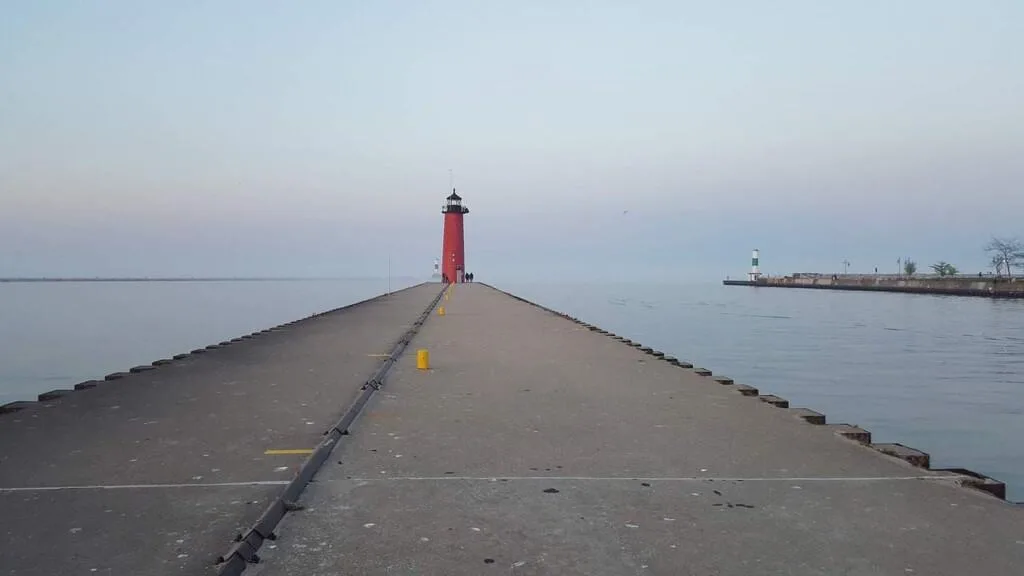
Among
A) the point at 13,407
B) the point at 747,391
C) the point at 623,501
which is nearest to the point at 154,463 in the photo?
the point at 623,501

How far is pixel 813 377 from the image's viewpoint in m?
19.8

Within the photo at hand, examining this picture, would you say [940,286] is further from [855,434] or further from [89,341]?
[855,434]

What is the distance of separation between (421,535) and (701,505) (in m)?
1.91

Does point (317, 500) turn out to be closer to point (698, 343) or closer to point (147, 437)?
point (147, 437)

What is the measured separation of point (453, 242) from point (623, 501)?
70497 mm

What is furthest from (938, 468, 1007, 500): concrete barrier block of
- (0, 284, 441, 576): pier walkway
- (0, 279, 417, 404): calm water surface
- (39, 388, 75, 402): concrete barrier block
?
(0, 279, 417, 404): calm water surface

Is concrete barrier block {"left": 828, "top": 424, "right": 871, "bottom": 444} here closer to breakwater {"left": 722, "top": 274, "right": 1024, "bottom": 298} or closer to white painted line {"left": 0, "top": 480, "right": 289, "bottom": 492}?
white painted line {"left": 0, "top": 480, "right": 289, "bottom": 492}

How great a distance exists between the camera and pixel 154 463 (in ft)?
19.5

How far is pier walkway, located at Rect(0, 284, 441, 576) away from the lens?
4043 mm

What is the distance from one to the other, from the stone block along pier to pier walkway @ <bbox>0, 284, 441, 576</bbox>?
23mm

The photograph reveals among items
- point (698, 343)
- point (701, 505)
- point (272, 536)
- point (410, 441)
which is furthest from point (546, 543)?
point (698, 343)

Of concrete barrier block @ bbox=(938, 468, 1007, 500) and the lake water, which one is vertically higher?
concrete barrier block @ bbox=(938, 468, 1007, 500)

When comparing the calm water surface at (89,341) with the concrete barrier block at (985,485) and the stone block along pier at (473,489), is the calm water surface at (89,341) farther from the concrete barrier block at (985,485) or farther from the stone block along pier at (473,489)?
the concrete barrier block at (985,485)

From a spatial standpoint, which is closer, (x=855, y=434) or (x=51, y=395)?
(x=855, y=434)
